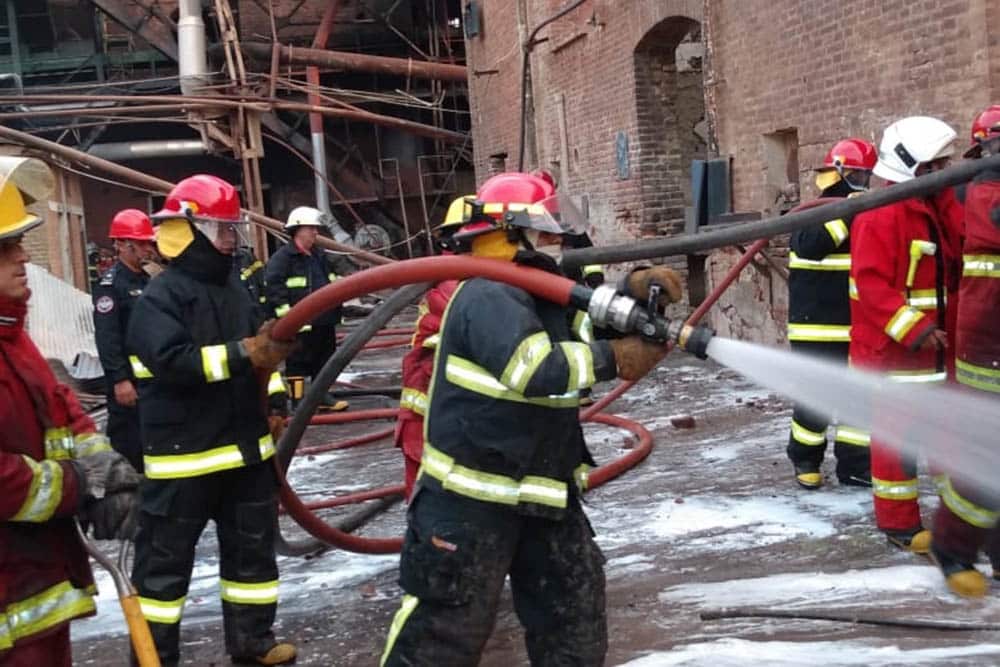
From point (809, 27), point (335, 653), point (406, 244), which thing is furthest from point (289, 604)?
point (406, 244)

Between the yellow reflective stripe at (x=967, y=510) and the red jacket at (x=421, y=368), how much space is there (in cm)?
→ 208

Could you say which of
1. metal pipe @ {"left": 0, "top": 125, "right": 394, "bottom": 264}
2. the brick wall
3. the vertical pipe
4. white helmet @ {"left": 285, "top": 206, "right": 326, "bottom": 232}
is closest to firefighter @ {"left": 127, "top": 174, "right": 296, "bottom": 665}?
metal pipe @ {"left": 0, "top": 125, "right": 394, "bottom": 264}

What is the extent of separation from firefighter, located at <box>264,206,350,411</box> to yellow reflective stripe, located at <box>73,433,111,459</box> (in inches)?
240

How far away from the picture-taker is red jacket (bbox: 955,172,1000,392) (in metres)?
4.03

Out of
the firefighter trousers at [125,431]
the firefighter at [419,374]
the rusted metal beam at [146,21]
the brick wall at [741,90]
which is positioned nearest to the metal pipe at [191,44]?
the rusted metal beam at [146,21]

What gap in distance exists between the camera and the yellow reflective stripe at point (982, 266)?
4086 millimetres

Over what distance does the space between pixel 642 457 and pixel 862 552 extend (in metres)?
2.09

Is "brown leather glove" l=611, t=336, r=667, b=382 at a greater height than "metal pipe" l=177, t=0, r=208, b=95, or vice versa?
"metal pipe" l=177, t=0, r=208, b=95

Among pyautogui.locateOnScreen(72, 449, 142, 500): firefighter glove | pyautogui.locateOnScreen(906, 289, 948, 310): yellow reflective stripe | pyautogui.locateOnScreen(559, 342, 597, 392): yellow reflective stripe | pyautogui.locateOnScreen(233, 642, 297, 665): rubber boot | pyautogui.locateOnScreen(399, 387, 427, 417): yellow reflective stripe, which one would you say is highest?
pyautogui.locateOnScreen(559, 342, 597, 392): yellow reflective stripe

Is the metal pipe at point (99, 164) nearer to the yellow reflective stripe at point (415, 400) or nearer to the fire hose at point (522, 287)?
the yellow reflective stripe at point (415, 400)

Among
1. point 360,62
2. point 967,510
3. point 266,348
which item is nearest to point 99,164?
point 266,348

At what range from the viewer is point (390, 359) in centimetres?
1341

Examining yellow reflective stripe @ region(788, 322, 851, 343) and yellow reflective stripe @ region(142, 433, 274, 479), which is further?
yellow reflective stripe @ region(788, 322, 851, 343)

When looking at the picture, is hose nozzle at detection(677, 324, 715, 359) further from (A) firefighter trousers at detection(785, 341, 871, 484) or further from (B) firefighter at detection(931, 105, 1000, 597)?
(A) firefighter trousers at detection(785, 341, 871, 484)
